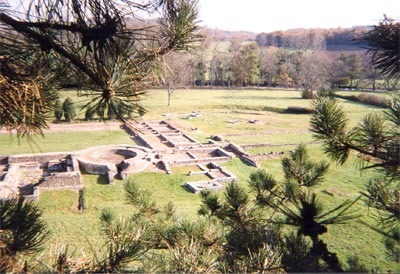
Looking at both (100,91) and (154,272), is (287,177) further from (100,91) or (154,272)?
(100,91)

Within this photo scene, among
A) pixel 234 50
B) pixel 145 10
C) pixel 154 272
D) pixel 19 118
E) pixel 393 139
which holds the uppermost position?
pixel 234 50

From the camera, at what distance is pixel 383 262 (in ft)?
23.5

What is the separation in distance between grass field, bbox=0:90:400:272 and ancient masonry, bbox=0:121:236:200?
0.39m

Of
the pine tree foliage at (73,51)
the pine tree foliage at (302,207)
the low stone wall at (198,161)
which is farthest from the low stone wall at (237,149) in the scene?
the pine tree foliage at (73,51)

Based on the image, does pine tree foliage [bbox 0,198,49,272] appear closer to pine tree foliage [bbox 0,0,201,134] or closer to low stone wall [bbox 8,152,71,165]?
pine tree foliage [bbox 0,0,201,134]

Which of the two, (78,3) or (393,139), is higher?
(78,3)

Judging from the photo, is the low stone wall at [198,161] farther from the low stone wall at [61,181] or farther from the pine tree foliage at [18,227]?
the pine tree foliage at [18,227]

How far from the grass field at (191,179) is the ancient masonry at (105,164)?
0.39 meters

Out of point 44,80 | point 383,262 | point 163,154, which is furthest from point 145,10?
point 163,154

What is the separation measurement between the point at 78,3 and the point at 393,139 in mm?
1893

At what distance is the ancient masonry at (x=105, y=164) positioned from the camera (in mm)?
10922

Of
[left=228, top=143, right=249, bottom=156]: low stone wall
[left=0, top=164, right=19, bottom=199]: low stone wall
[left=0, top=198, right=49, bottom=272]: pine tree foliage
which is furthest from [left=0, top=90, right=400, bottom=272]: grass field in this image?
[left=0, top=164, right=19, bottom=199]: low stone wall

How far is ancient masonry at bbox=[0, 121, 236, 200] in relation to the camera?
35.8ft

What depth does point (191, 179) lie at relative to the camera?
1216 cm
